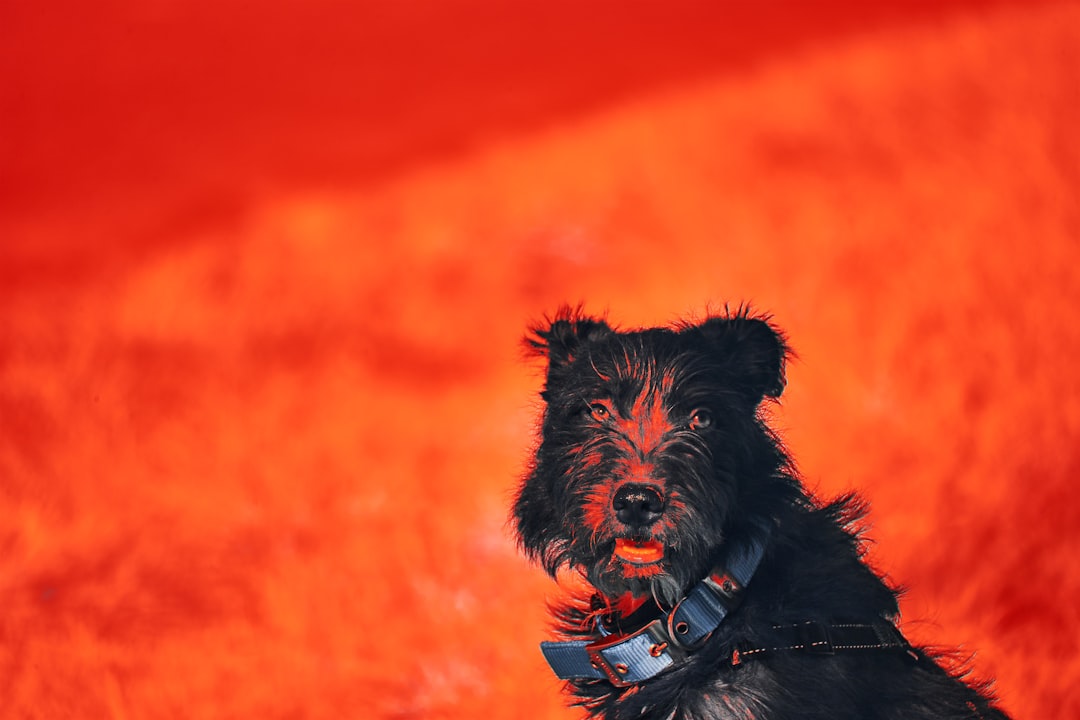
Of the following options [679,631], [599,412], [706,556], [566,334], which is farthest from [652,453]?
[566,334]

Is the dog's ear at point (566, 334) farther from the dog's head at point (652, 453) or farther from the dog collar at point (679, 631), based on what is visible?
the dog collar at point (679, 631)

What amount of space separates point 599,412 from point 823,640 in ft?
4.13

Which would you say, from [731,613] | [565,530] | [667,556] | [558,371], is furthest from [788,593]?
[558,371]

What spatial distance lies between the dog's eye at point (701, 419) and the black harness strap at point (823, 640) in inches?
33.0

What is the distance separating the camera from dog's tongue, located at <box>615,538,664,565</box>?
14.3 ft

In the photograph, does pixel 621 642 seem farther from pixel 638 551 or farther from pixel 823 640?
pixel 823 640

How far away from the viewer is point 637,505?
4316mm

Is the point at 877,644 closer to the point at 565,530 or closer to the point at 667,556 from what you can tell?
the point at 667,556

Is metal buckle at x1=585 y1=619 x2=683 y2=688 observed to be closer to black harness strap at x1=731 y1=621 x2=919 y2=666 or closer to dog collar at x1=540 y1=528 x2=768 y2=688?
dog collar at x1=540 y1=528 x2=768 y2=688

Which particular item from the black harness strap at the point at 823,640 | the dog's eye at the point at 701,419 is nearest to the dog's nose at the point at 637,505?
the dog's eye at the point at 701,419

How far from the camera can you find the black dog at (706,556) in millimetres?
4340

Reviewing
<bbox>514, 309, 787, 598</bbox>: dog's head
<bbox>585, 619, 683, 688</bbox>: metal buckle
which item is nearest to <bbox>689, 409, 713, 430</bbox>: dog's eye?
<bbox>514, 309, 787, 598</bbox>: dog's head

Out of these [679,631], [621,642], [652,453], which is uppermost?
[652,453]

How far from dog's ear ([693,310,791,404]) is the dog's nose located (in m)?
0.76
